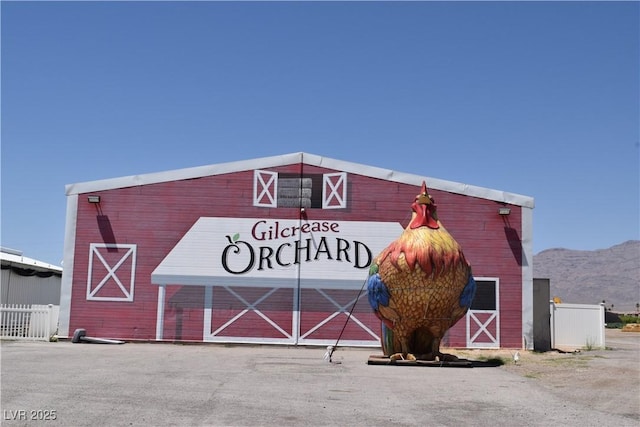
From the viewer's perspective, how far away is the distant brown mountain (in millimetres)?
126312

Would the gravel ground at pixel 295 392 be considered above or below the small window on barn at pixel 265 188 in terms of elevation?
below

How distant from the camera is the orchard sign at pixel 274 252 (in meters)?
21.1

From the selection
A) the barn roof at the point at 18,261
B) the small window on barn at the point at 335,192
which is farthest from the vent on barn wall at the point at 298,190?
the barn roof at the point at 18,261

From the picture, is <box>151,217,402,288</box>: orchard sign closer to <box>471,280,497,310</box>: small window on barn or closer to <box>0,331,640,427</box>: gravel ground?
<box>471,280,497,310</box>: small window on barn

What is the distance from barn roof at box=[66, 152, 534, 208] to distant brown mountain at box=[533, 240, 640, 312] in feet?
334

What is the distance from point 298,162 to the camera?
21.6 meters

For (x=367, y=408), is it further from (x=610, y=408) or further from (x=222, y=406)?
(x=610, y=408)

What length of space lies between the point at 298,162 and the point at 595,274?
141 metres

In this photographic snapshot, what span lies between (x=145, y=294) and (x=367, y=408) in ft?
43.2

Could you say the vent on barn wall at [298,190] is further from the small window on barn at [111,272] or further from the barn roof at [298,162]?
the small window on barn at [111,272]

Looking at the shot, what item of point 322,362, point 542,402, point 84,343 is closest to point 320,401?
point 542,402

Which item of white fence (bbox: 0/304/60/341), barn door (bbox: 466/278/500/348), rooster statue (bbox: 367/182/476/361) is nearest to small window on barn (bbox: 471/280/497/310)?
barn door (bbox: 466/278/500/348)

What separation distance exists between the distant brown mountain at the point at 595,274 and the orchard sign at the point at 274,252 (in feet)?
340

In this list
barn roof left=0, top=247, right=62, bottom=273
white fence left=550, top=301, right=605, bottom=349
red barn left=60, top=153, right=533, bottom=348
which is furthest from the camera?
barn roof left=0, top=247, right=62, bottom=273
